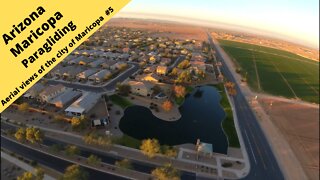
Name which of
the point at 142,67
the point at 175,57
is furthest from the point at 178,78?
the point at 175,57

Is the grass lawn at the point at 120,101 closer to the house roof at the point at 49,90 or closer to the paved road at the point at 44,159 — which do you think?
the house roof at the point at 49,90

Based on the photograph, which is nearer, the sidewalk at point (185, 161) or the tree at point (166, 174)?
the tree at point (166, 174)

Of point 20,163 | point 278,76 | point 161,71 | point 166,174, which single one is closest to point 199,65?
point 161,71

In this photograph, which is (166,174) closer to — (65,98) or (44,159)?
(44,159)

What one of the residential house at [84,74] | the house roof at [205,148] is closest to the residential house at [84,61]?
the residential house at [84,74]

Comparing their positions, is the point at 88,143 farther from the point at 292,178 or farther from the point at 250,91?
the point at 250,91

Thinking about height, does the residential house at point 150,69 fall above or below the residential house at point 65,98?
above

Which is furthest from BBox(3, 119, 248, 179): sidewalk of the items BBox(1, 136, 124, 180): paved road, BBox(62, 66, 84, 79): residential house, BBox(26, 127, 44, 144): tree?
BBox(62, 66, 84, 79): residential house
